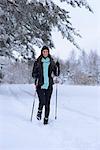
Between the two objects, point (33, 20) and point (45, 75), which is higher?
point (33, 20)

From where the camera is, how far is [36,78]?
12094 millimetres

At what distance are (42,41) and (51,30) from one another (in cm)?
106

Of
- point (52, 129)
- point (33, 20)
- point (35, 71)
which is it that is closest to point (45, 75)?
point (35, 71)

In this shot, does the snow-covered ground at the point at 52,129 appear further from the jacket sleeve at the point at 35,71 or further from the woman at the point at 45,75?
the jacket sleeve at the point at 35,71

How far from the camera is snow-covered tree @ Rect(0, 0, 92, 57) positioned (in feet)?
59.9

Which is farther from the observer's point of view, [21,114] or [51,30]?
[51,30]

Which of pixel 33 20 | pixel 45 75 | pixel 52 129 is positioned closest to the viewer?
pixel 52 129

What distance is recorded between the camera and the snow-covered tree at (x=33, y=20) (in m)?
18.3

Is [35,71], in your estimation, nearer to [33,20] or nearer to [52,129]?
[52,129]

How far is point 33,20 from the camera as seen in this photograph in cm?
1881

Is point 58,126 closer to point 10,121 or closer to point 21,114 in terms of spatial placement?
point 10,121

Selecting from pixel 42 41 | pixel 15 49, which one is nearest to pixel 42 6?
pixel 42 41

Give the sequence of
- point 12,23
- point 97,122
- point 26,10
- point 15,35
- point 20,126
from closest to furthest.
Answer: point 20,126 < point 97,122 < point 26,10 < point 12,23 < point 15,35

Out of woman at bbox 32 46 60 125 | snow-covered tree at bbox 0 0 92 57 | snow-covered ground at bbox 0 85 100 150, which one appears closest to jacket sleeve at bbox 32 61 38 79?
woman at bbox 32 46 60 125
